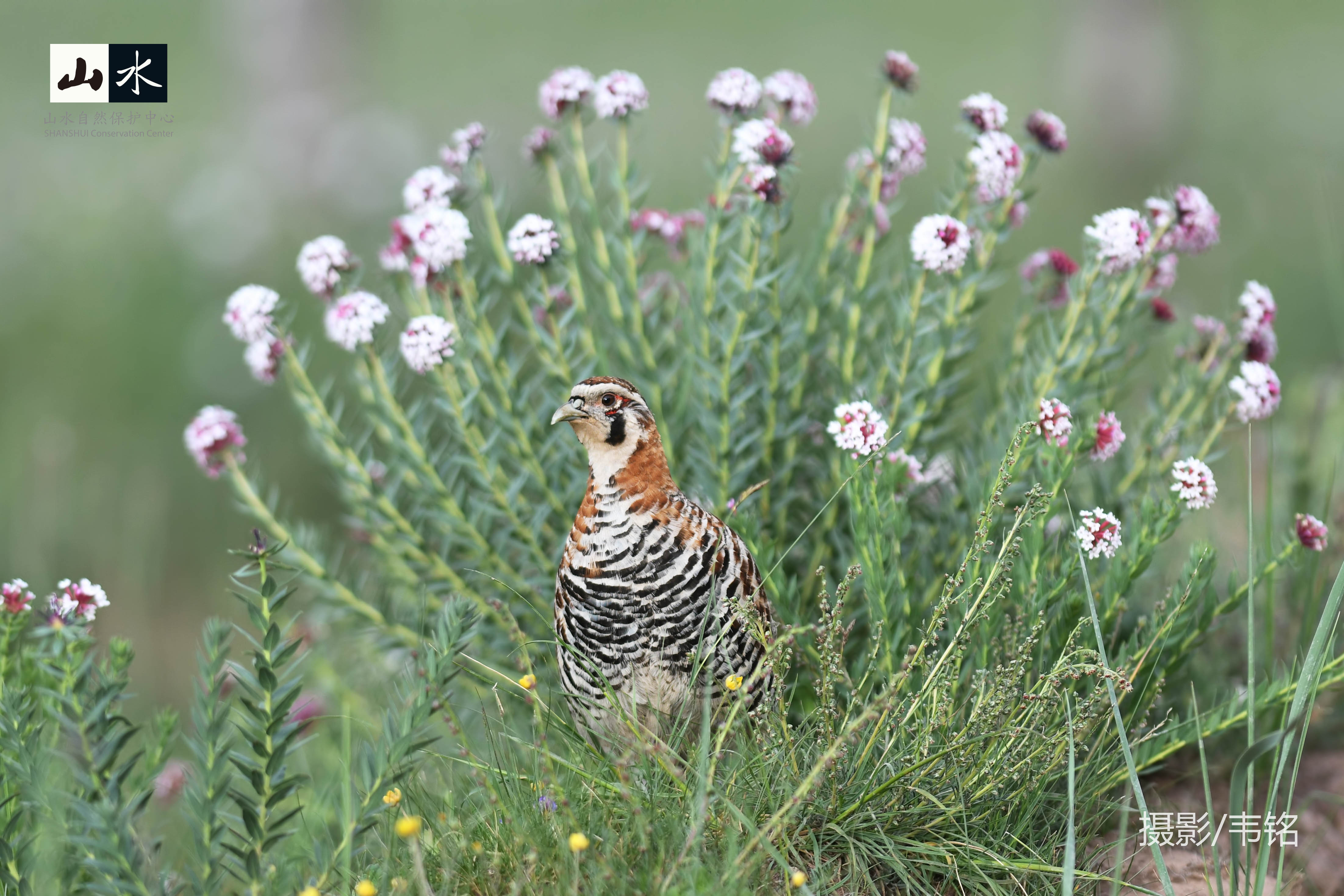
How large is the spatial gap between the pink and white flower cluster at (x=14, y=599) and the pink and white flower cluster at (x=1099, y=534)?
2212 mm

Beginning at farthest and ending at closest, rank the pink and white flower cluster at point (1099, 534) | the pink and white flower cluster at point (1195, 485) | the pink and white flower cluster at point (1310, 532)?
the pink and white flower cluster at point (1310, 532) → the pink and white flower cluster at point (1195, 485) → the pink and white flower cluster at point (1099, 534)

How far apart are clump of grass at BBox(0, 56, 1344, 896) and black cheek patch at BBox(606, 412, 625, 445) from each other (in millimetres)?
312

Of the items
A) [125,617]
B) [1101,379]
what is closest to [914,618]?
[1101,379]

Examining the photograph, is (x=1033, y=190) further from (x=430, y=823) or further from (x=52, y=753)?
(x=52, y=753)

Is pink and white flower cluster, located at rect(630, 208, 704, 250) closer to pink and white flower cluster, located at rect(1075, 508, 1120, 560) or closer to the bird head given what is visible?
the bird head

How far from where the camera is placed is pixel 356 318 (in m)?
2.71

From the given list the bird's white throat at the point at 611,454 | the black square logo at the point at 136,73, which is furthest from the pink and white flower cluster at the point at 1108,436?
the black square logo at the point at 136,73

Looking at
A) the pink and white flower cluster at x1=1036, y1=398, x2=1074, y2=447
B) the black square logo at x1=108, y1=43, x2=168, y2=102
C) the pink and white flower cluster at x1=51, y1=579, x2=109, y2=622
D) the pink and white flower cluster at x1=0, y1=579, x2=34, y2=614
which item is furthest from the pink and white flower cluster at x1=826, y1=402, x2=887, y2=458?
the black square logo at x1=108, y1=43, x2=168, y2=102

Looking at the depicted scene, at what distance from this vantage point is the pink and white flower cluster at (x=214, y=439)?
9.39ft

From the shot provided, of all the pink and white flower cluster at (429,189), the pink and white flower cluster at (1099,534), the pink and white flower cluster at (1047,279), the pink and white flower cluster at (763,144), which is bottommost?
the pink and white flower cluster at (1099,534)

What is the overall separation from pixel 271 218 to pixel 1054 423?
6.57m

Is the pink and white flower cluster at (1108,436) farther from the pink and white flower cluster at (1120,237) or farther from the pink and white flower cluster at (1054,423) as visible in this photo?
the pink and white flower cluster at (1120,237)

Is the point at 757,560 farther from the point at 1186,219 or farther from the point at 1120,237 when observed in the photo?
the point at 1186,219

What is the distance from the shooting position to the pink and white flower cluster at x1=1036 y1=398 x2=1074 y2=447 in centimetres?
232
